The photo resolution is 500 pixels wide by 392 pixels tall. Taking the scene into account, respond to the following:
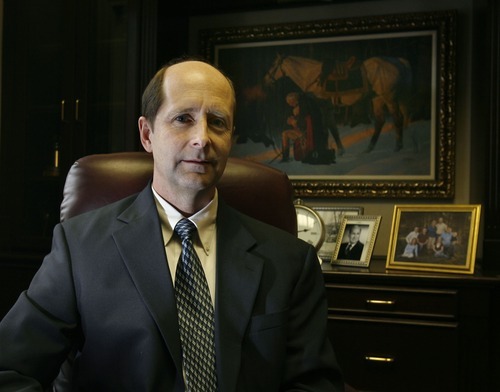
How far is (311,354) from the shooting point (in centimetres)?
140

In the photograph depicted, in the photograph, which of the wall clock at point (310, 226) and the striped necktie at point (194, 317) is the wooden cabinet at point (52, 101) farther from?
the striped necktie at point (194, 317)

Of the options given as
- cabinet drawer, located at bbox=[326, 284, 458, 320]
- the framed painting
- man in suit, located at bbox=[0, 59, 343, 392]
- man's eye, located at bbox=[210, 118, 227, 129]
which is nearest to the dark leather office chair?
man in suit, located at bbox=[0, 59, 343, 392]

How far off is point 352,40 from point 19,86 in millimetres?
1629

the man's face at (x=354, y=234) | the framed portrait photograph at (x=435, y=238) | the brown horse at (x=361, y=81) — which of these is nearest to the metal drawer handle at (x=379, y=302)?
the framed portrait photograph at (x=435, y=238)

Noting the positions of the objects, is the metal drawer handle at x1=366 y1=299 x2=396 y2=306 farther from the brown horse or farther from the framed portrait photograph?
the brown horse

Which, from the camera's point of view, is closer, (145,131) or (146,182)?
(145,131)

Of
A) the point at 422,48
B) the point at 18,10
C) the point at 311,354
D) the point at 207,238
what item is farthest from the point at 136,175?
the point at 422,48

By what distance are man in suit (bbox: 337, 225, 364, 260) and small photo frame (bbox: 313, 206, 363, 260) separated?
84mm

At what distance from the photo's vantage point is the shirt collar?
1482 millimetres

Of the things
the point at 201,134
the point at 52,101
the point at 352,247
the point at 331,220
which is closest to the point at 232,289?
the point at 201,134

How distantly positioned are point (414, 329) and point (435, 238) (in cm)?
42

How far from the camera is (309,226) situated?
9.18 feet

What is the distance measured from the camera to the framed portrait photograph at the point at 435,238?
2.52 metres

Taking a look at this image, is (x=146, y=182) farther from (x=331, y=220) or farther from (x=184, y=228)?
(x=331, y=220)
